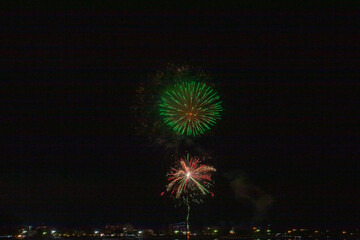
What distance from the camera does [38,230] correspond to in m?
190

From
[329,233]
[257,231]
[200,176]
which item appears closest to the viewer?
[200,176]

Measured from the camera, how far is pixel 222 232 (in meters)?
176

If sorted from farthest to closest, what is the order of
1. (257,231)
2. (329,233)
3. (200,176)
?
(257,231)
(329,233)
(200,176)

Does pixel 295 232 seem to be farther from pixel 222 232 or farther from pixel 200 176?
pixel 200 176

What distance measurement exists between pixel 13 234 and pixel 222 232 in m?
104

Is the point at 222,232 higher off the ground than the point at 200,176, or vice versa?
the point at 222,232

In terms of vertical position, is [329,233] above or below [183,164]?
above

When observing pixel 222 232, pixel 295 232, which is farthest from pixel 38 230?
pixel 295 232

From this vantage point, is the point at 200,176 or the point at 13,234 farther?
the point at 13,234

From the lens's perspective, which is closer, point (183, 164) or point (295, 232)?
point (183, 164)

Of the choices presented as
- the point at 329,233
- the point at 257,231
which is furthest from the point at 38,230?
the point at 329,233

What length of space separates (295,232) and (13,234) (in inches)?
5534

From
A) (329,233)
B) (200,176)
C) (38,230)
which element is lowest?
(200,176)

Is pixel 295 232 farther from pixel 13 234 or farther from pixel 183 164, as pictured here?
pixel 183 164
